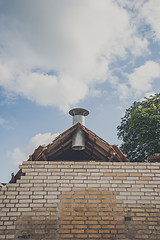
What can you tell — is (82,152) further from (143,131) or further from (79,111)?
(143,131)

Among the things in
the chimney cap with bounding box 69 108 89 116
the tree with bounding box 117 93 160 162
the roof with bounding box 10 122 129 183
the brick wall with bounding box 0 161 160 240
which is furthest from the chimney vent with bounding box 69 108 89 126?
the tree with bounding box 117 93 160 162

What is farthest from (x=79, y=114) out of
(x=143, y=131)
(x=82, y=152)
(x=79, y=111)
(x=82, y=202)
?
(x=143, y=131)

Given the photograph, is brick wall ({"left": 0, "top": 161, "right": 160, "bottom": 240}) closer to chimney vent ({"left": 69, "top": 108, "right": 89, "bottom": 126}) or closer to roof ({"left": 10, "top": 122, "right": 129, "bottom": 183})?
roof ({"left": 10, "top": 122, "right": 129, "bottom": 183})

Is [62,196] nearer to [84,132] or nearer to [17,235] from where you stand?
[17,235]

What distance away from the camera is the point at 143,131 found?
14.7 metres

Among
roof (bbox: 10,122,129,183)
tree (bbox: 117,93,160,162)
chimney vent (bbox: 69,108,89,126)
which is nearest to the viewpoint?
roof (bbox: 10,122,129,183)

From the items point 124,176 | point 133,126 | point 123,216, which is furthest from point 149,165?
point 133,126

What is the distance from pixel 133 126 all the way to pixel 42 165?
40.0 ft

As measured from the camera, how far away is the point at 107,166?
459cm

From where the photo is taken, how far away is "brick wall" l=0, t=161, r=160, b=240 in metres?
Result: 3.96

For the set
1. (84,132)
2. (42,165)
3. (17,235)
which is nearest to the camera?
(17,235)

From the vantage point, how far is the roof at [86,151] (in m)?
5.03

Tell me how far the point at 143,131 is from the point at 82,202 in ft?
37.5

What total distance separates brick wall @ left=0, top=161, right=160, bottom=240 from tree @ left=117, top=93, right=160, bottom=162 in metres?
10.1
